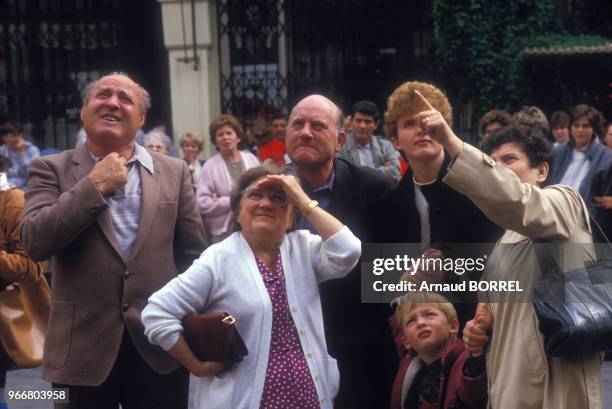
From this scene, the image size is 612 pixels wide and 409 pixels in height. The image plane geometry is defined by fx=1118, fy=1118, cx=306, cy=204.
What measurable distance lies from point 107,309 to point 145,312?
51cm

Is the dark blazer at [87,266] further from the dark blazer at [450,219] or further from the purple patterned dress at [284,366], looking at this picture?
the dark blazer at [450,219]

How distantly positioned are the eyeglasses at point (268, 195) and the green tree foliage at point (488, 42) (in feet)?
31.4

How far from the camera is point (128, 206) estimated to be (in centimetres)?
464

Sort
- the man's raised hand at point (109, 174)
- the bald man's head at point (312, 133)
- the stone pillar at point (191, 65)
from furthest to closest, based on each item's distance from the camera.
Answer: the stone pillar at point (191, 65), the bald man's head at point (312, 133), the man's raised hand at point (109, 174)

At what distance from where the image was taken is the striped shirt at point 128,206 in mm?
4582

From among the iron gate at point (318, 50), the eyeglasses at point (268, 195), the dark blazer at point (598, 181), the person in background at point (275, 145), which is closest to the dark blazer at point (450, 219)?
the eyeglasses at point (268, 195)

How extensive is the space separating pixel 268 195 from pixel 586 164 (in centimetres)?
601

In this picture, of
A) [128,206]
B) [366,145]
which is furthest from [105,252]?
[366,145]

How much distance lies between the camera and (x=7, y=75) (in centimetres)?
1498

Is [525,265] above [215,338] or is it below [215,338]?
above

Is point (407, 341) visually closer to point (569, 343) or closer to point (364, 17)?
point (569, 343)

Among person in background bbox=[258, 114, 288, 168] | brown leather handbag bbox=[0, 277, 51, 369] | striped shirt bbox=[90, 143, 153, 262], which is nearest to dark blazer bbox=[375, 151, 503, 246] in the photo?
striped shirt bbox=[90, 143, 153, 262]

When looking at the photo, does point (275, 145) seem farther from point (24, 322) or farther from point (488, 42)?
point (24, 322)

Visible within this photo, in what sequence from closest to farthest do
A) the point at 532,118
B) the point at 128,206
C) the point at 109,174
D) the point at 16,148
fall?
the point at 109,174
the point at 128,206
the point at 532,118
the point at 16,148
